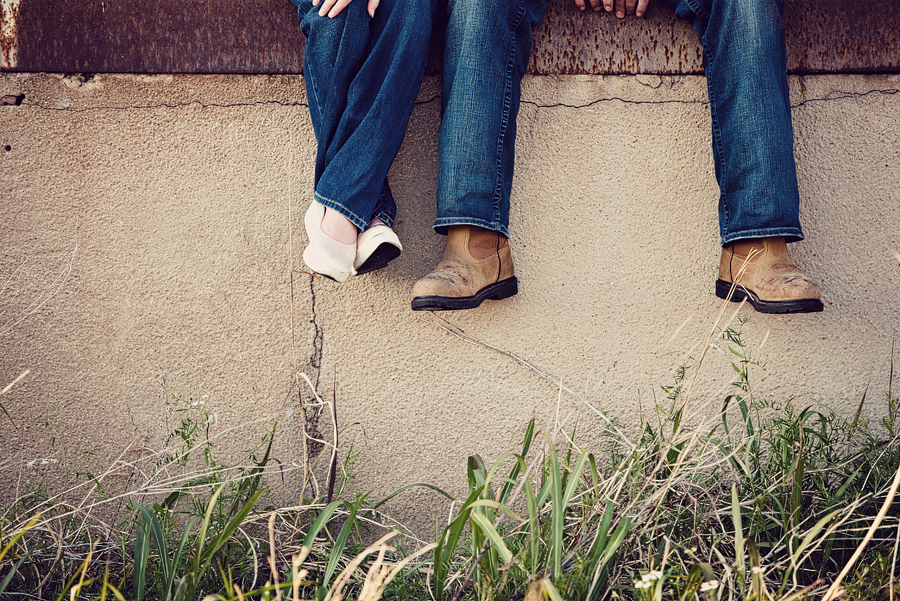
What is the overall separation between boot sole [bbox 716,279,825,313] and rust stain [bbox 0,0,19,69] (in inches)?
84.8

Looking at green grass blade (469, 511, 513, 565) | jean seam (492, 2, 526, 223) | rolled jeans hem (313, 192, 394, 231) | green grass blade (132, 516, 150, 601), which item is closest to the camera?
green grass blade (469, 511, 513, 565)

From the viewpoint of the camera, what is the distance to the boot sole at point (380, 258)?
1.51 m

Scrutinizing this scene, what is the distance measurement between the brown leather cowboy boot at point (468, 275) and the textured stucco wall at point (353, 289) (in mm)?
145

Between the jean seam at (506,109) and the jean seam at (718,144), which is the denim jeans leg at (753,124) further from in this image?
the jean seam at (506,109)

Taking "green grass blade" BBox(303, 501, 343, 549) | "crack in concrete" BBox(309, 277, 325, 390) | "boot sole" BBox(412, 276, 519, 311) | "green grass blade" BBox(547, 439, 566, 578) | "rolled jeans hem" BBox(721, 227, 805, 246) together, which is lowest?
"green grass blade" BBox(303, 501, 343, 549)

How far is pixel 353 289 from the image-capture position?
168 centimetres

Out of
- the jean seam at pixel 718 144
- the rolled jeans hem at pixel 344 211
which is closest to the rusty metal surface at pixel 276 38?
the jean seam at pixel 718 144

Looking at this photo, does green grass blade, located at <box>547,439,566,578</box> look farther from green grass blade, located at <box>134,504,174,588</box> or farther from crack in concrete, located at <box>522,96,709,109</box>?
crack in concrete, located at <box>522,96,709,109</box>

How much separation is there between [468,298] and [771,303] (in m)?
0.79

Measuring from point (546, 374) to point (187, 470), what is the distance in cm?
107

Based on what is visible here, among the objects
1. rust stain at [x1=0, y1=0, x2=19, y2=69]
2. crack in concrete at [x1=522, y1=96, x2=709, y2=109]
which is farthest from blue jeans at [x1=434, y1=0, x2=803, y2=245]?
rust stain at [x1=0, y1=0, x2=19, y2=69]

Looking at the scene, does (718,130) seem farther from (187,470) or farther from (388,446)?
(187,470)

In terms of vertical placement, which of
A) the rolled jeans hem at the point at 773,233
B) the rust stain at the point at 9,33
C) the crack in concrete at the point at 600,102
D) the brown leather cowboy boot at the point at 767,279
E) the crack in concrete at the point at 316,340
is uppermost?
the rust stain at the point at 9,33

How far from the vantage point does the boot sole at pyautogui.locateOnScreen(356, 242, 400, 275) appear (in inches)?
59.3
